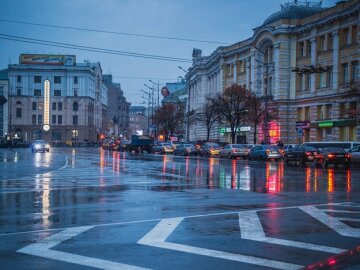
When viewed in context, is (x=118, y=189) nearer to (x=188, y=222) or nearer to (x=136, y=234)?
(x=188, y=222)

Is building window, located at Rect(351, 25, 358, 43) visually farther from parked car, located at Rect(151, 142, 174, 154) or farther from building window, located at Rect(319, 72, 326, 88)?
parked car, located at Rect(151, 142, 174, 154)

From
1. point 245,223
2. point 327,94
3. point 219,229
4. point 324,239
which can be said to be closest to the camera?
point 324,239

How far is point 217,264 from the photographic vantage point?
7.08 m

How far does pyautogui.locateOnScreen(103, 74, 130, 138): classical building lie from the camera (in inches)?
6452

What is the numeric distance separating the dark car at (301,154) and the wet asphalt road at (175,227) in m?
21.7

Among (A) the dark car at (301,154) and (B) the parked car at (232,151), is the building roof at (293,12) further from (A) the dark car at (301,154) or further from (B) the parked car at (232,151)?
(A) the dark car at (301,154)

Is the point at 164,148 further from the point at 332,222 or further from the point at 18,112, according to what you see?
the point at 18,112

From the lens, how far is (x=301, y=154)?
39.6 meters

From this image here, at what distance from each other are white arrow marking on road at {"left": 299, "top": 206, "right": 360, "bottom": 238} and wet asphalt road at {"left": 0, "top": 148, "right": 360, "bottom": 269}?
2 cm

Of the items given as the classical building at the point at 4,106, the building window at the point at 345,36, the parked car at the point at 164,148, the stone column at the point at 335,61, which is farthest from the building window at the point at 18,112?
the building window at the point at 345,36

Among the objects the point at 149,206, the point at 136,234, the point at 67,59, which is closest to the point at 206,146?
the point at 149,206

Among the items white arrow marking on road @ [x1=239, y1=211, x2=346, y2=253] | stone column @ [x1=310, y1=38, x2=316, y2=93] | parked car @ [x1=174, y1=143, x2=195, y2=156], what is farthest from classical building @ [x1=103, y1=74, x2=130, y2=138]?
white arrow marking on road @ [x1=239, y1=211, x2=346, y2=253]

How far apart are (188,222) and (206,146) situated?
49.8 metres

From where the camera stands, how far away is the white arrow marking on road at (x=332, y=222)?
31.3 feet
